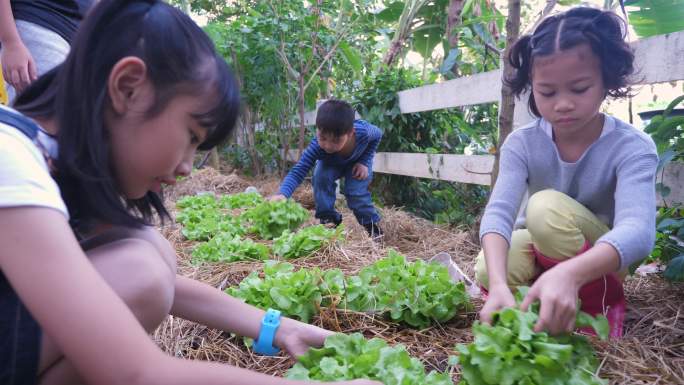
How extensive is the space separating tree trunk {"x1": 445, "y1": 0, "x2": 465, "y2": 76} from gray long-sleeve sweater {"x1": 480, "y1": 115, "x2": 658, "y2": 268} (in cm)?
367

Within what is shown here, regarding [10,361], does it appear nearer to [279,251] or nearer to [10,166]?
[10,166]

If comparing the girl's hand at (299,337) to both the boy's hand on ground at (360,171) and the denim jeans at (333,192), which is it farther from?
the boy's hand on ground at (360,171)

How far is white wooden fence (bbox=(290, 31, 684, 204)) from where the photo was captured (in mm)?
2229

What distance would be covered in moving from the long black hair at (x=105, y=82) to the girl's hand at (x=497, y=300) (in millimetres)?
911

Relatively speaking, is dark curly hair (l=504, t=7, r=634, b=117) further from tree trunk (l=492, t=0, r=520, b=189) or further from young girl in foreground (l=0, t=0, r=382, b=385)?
young girl in foreground (l=0, t=0, r=382, b=385)

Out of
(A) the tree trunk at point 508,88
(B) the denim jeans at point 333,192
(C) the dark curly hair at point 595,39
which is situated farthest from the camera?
→ (B) the denim jeans at point 333,192

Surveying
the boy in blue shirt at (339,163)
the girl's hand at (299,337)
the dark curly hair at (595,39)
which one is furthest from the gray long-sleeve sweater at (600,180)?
the boy in blue shirt at (339,163)

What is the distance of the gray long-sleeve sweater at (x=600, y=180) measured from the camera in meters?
1.53

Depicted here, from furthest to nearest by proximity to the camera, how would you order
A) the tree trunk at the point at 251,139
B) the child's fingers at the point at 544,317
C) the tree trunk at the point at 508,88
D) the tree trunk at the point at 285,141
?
the tree trunk at the point at 251,139
the tree trunk at the point at 285,141
the tree trunk at the point at 508,88
the child's fingers at the point at 544,317

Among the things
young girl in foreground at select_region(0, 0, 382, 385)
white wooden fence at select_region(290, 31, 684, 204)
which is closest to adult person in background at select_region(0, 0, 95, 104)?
young girl in foreground at select_region(0, 0, 382, 385)

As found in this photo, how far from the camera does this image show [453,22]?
5.54 meters

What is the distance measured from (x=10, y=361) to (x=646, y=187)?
177 centimetres

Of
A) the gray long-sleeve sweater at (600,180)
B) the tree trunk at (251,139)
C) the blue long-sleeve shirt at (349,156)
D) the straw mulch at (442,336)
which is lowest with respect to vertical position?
the tree trunk at (251,139)

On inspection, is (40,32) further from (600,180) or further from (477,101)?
(477,101)
